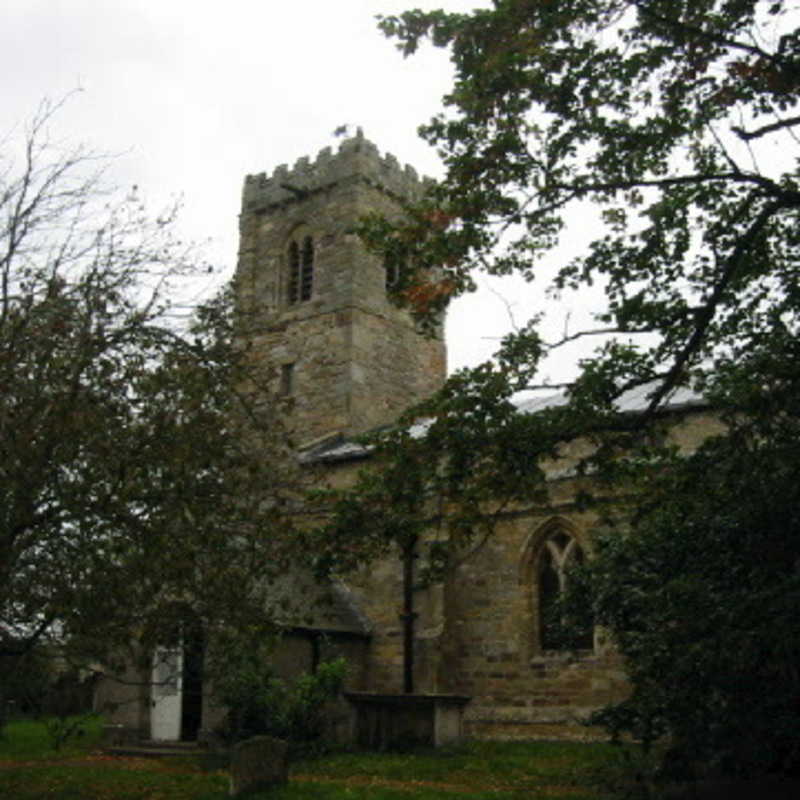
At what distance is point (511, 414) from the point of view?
352 inches

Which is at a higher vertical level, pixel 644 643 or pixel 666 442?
pixel 666 442

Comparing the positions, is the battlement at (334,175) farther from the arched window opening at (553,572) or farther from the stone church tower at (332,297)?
the arched window opening at (553,572)

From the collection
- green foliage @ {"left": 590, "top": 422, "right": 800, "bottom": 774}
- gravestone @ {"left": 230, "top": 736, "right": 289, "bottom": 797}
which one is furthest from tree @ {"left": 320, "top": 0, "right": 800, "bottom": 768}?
gravestone @ {"left": 230, "top": 736, "right": 289, "bottom": 797}

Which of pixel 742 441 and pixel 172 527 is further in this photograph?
pixel 172 527

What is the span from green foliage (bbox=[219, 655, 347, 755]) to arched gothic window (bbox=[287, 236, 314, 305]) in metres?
14.9

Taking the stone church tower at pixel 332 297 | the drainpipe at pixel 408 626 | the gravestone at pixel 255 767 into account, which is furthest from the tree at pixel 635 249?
the stone church tower at pixel 332 297

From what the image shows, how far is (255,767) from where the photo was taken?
12.5 m

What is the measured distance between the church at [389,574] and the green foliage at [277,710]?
2.52ft

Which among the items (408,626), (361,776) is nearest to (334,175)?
(408,626)

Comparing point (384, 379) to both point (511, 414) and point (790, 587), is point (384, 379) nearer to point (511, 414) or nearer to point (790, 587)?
point (511, 414)

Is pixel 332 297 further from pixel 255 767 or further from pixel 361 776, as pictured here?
pixel 255 767

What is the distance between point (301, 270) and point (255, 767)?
19422mm

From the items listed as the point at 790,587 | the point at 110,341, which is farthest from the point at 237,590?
the point at 790,587

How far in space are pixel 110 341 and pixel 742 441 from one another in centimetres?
604
